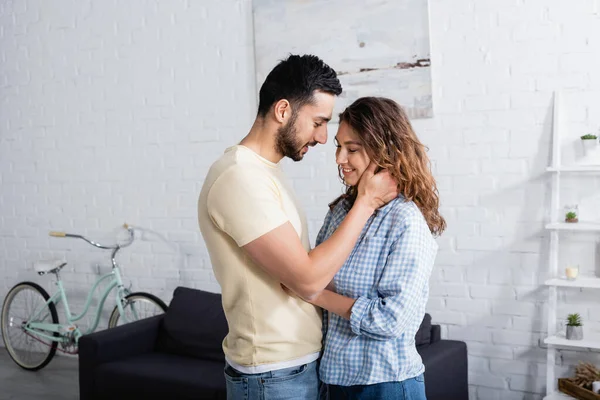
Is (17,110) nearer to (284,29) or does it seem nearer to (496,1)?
(284,29)

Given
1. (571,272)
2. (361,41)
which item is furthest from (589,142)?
(361,41)

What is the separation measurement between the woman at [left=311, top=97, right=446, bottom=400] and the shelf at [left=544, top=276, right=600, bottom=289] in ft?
5.43

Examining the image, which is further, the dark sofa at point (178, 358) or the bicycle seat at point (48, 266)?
the bicycle seat at point (48, 266)

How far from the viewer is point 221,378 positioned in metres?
3.54

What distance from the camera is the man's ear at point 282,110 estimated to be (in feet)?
6.16

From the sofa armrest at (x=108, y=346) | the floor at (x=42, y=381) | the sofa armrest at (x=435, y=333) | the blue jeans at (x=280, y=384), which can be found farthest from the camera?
the floor at (x=42, y=381)

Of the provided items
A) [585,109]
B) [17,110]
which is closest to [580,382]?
[585,109]

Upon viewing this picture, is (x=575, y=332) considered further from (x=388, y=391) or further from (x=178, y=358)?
(x=178, y=358)

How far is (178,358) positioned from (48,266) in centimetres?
141

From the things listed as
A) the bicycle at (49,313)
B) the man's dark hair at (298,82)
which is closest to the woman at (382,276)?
the man's dark hair at (298,82)

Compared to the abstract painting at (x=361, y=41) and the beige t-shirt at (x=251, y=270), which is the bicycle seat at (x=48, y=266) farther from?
the beige t-shirt at (x=251, y=270)

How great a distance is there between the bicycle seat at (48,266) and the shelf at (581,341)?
3099mm

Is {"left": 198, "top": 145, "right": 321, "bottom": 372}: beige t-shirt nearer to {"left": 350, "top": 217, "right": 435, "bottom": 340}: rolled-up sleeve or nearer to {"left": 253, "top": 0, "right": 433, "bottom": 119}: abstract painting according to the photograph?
{"left": 350, "top": 217, "right": 435, "bottom": 340}: rolled-up sleeve

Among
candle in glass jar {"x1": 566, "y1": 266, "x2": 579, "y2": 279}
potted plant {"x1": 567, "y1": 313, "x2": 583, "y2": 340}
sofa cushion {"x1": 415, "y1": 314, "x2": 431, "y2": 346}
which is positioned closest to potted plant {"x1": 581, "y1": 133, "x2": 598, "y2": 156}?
candle in glass jar {"x1": 566, "y1": 266, "x2": 579, "y2": 279}
